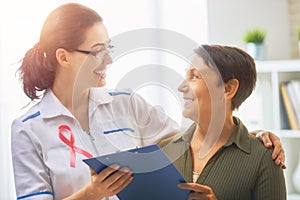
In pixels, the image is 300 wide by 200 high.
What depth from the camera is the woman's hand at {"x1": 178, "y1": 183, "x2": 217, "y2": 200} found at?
4.19 ft

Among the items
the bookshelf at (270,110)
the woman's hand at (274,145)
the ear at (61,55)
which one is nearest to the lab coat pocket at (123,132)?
the ear at (61,55)

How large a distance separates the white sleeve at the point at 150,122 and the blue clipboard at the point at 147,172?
0.57 ft

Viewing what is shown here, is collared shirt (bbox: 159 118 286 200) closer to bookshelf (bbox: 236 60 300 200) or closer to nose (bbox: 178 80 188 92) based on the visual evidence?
nose (bbox: 178 80 188 92)

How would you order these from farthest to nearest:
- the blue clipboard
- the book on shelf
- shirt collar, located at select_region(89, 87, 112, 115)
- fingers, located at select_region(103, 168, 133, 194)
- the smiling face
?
the book on shelf
shirt collar, located at select_region(89, 87, 112, 115)
the smiling face
fingers, located at select_region(103, 168, 133, 194)
the blue clipboard

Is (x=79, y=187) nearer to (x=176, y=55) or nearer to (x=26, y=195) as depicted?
(x=26, y=195)

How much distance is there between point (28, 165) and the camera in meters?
1.46

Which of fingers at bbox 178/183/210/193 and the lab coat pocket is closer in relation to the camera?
fingers at bbox 178/183/210/193

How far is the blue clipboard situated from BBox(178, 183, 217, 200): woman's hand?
0.05ft

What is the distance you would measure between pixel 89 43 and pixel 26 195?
1.48ft

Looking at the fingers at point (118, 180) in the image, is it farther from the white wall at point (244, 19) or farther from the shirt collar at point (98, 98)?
the white wall at point (244, 19)

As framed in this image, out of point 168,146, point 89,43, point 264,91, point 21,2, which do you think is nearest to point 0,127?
point 21,2

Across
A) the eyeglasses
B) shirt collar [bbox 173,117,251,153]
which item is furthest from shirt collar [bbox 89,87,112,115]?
shirt collar [bbox 173,117,251,153]

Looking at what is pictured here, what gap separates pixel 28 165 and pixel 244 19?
1.43 meters

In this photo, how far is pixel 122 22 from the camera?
2232 mm
